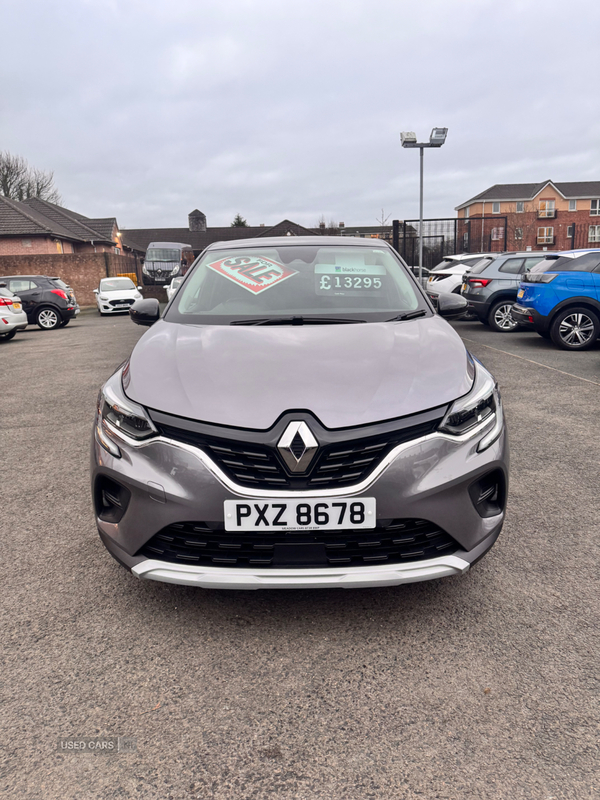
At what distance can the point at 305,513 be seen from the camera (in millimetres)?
2023

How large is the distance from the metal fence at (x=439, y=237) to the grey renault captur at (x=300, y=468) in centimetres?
1908

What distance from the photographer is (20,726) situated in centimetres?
185

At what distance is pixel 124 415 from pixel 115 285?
22490 mm

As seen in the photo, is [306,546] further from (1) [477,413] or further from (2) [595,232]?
(2) [595,232]

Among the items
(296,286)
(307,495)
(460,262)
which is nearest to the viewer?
(307,495)

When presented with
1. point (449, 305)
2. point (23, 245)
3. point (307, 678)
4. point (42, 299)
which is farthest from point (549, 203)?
point (307, 678)

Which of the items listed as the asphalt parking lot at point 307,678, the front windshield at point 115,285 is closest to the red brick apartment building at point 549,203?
the front windshield at point 115,285

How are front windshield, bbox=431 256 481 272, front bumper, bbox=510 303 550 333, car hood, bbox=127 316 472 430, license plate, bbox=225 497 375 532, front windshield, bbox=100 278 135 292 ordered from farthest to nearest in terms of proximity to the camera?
1. front windshield, bbox=100 278 135 292
2. front windshield, bbox=431 256 481 272
3. front bumper, bbox=510 303 550 333
4. car hood, bbox=127 316 472 430
5. license plate, bbox=225 497 375 532

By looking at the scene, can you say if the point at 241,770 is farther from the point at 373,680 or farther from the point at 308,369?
the point at 308,369

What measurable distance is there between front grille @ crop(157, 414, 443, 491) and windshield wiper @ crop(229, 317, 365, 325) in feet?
3.42

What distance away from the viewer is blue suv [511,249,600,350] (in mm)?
9688

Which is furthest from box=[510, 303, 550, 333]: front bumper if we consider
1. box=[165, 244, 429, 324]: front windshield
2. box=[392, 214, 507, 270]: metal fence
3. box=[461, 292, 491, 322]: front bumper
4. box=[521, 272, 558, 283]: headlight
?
Answer: box=[392, 214, 507, 270]: metal fence

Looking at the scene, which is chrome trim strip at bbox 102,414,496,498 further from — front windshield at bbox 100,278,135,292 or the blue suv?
front windshield at bbox 100,278,135,292

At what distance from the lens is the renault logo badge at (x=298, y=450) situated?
204 centimetres
